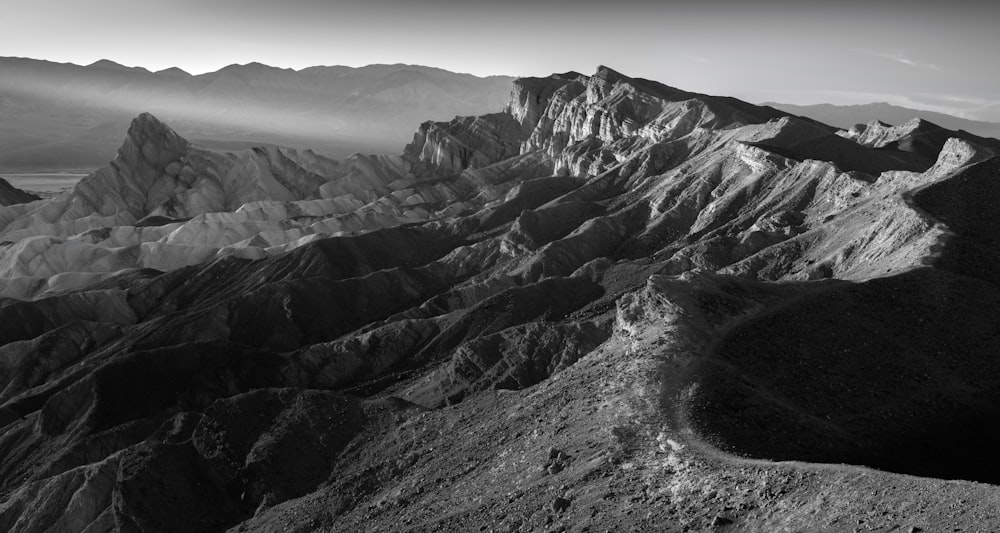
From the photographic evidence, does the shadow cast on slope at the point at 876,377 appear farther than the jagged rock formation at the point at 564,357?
Yes

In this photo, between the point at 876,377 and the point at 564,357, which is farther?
the point at 564,357

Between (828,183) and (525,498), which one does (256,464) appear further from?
(828,183)

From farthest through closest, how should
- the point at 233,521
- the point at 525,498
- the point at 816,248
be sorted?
1. the point at 816,248
2. the point at 233,521
3. the point at 525,498

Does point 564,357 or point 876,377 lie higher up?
point 876,377

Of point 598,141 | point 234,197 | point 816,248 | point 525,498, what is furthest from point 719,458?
point 234,197

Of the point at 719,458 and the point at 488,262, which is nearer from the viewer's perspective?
the point at 719,458

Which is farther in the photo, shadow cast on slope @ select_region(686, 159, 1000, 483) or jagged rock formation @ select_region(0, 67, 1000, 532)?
shadow cast on slope @ select_region(686, 159, 1000, 483)

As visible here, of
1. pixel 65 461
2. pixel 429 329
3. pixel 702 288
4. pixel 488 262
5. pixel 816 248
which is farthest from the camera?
pixel 488 262

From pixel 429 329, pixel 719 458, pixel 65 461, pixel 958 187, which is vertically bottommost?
pixel 65 461
